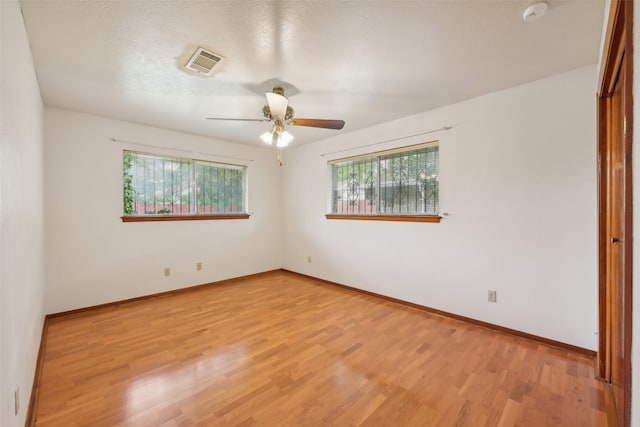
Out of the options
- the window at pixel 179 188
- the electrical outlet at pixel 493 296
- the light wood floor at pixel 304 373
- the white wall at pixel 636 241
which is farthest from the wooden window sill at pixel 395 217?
the white wall at pixel 636 241

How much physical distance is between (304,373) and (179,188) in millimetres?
3145

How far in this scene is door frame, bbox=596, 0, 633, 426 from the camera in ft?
2.54

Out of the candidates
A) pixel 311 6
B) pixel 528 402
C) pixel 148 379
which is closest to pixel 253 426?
pixel 148 379

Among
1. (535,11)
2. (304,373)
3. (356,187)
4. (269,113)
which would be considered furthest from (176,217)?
(535,11)

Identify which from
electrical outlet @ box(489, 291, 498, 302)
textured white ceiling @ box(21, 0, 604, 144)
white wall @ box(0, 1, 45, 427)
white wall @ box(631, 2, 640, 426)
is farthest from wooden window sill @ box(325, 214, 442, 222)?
white wall @ box(0, 1, 45, 427)

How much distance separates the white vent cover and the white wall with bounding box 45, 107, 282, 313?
192cm

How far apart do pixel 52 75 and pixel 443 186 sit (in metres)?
3.78

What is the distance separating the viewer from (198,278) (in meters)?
4.02

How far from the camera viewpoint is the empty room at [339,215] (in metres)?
1.52

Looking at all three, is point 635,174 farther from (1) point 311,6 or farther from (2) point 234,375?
(2) point 234,375

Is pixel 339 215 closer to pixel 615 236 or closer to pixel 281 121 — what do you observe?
pixel 281 121

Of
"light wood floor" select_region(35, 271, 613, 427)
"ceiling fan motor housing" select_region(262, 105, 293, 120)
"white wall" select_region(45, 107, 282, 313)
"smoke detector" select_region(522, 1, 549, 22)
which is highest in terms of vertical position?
"smoke detector" select_region(522, 1, 549, 22)

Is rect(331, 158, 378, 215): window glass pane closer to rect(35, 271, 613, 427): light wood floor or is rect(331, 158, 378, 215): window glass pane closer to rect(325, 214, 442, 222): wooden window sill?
rect(325, 214, 442, 222): wooden window sill

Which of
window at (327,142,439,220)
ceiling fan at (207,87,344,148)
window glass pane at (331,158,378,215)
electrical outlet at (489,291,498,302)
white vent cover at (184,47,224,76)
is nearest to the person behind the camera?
white vent cover at (184,47,224,76)
